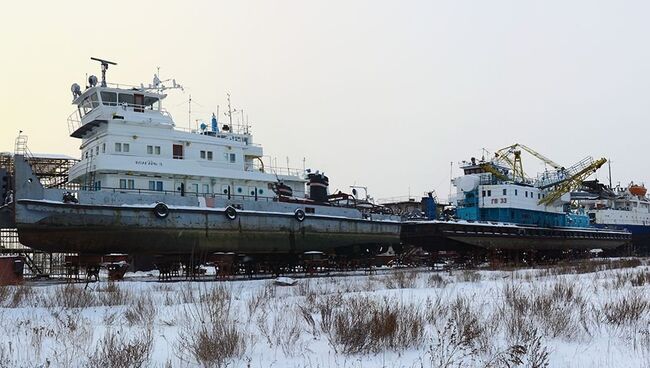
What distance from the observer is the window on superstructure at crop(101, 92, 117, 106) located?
25.6 m

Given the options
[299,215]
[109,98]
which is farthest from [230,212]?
[109,98]

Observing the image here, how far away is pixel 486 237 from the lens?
34.8 meters

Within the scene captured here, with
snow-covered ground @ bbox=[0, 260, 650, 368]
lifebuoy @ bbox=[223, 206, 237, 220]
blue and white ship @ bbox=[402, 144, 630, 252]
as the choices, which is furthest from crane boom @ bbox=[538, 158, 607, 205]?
snow-covered ground @ bbox=[0, 260, 650, 368]

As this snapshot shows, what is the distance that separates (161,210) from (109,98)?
21.5ft

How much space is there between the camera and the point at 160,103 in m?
26.8

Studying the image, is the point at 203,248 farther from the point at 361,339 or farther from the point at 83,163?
the point at 361,339

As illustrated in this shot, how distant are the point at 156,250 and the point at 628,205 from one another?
177ft

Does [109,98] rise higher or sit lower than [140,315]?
higher

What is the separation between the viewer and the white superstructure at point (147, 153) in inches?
938

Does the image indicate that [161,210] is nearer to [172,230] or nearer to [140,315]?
[172,230]

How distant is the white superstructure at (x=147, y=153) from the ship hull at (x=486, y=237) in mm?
9344

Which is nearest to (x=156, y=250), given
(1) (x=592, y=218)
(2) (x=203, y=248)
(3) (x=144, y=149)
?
(2) (x=203, y=248)

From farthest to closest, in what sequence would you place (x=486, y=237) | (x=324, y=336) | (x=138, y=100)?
(x=486, y=237), (x=138, y=100), (x=324, y=336)

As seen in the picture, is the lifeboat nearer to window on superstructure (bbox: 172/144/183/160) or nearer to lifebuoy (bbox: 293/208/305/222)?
lifebuoy (bbox: 293/208/305/222)
